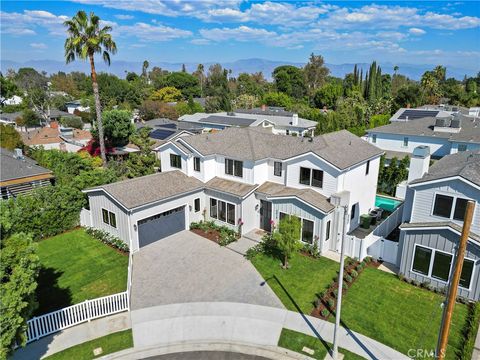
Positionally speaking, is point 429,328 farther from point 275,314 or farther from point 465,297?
point 275,314

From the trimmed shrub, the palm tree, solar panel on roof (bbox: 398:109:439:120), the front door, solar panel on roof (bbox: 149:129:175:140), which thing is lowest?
the trimmed shrub

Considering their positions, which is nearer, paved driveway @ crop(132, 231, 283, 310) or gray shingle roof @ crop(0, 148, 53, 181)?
paved driveway @ crop(132, 231, 283, 310)

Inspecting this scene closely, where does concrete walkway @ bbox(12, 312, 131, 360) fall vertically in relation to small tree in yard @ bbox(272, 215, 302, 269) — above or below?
below

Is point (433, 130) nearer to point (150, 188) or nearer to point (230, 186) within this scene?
point (230, 186)


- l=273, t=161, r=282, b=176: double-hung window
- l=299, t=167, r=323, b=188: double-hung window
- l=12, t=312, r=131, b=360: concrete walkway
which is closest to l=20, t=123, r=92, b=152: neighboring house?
l=273, t=161, r=282, b=176: double-hung window

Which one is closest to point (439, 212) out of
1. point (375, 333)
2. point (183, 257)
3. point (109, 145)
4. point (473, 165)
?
point (473, 165)

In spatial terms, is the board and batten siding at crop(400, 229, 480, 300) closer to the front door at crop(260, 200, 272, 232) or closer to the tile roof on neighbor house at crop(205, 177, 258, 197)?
the front door at crop(260, 200, 272, 232)

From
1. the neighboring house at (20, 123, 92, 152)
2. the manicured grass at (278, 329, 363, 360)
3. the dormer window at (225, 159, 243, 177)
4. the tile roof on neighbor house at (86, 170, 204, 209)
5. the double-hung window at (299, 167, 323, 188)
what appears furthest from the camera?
the neighboring house at (20, 123, 92, 152)
